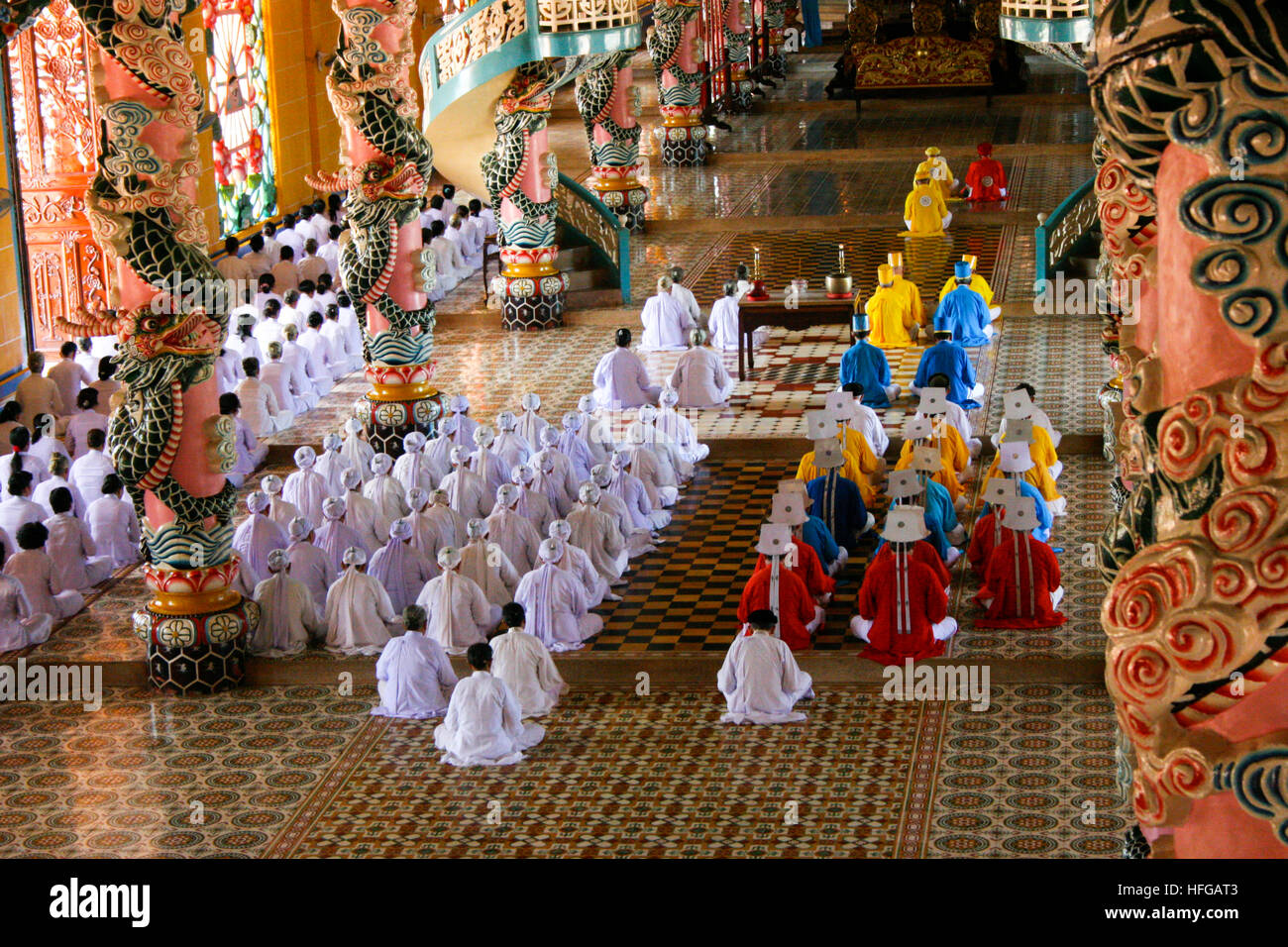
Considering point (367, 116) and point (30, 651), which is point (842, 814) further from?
Answer: point (367, 116)

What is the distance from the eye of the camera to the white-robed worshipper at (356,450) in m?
13.7

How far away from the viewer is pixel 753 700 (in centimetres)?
956

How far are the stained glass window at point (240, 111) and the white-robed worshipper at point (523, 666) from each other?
14.5 meters

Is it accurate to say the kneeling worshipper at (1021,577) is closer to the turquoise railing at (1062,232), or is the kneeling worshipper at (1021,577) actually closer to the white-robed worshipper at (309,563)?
the white-robed worshipper at (309,563)

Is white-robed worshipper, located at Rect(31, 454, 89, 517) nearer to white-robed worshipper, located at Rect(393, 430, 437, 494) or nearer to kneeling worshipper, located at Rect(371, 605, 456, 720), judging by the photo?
white-robed worshipper, located at Rect(393, 430, 437, 494)

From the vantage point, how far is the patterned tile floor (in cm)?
830

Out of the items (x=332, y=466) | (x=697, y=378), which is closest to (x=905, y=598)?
(x=332, y=466)

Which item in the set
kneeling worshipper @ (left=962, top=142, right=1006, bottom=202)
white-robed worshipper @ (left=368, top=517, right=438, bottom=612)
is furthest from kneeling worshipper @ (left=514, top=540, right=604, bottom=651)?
kneeling worshipper @ (left=962, top=142, right=1006, bottom=202)

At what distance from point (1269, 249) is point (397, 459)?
11.1m

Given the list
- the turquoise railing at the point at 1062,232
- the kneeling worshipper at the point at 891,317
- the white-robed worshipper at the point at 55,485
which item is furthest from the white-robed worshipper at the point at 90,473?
the turquoise railing at the point at 1062,232

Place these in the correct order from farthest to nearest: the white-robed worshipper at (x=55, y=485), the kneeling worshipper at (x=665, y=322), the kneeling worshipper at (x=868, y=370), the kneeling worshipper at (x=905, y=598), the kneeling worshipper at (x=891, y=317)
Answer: the kneeling worshipper at (x=665, y=322)
the kneeling worshipper at (x=891, y=317)
the kneeling worshipper at (x=868, y=370)
the white-robed worshipper at (x=55, y=485)
the kneeling worshipper at (x=905, y=598)

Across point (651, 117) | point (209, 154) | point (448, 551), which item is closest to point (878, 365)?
point (448, 551)

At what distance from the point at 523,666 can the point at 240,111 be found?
16.0m

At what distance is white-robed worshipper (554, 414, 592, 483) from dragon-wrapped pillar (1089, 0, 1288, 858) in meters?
10.5
